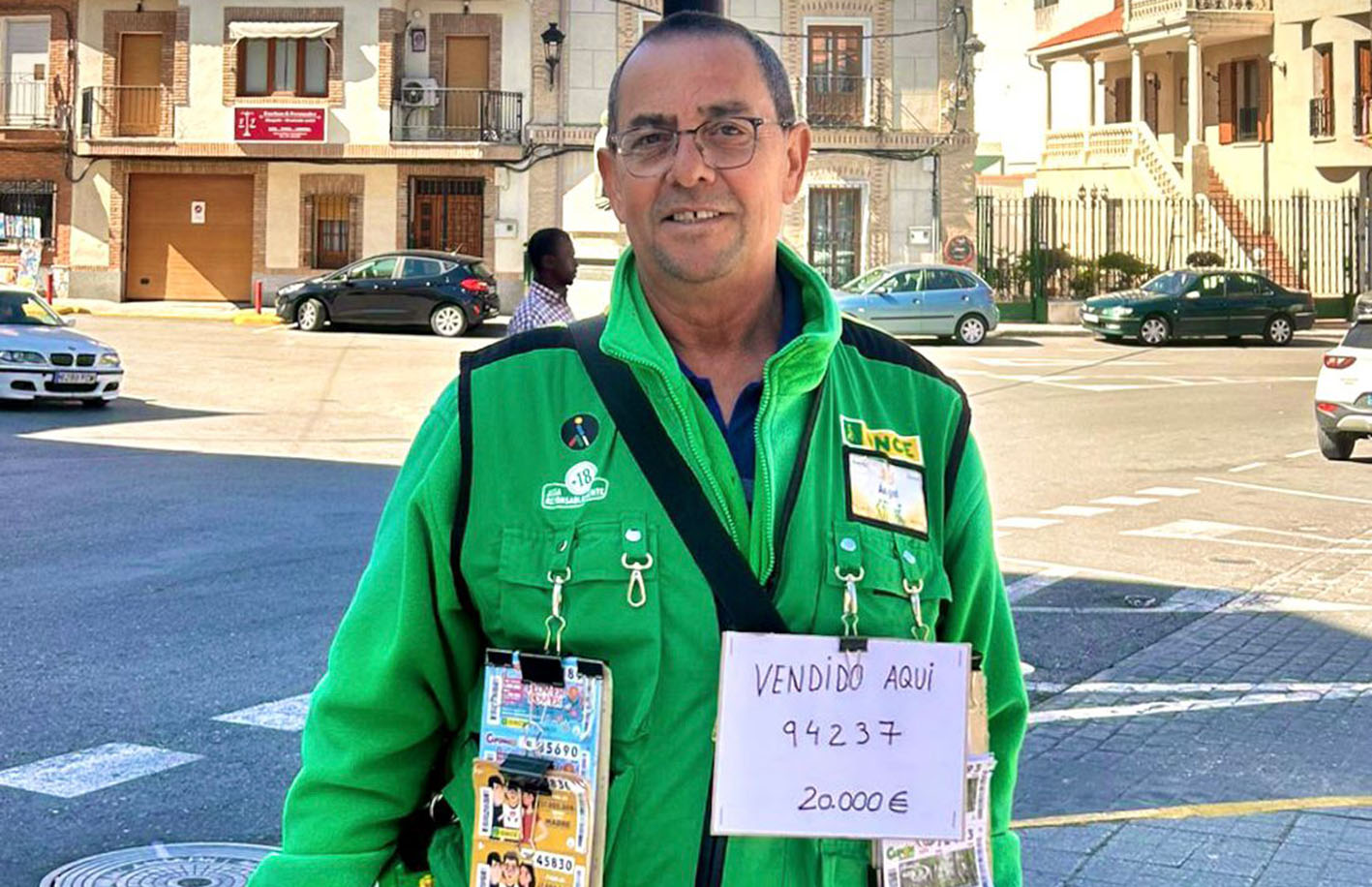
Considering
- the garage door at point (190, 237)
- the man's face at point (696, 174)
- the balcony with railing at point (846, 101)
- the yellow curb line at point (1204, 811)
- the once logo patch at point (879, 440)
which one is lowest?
the yellow curb line at point (1204, 811)

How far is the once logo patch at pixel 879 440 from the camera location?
2527 mm

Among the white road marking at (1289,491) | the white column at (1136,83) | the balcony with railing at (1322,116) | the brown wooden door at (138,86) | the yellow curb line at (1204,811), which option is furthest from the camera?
the white column at (1136,83)

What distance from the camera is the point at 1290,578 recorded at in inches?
441

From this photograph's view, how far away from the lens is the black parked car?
33219 mm

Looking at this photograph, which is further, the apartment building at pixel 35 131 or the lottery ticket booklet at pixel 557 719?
the apartment building at pixel 35 131

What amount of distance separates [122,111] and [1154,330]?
76.9ft

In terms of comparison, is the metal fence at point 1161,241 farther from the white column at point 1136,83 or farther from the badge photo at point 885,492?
the badge photo at point 885,492

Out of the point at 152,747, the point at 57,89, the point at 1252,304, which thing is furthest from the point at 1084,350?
the point at 152,747

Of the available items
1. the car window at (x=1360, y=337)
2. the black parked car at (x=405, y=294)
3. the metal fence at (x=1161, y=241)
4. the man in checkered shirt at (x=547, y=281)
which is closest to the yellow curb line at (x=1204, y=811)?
the man in checkered shirt at (x=547, y=281)

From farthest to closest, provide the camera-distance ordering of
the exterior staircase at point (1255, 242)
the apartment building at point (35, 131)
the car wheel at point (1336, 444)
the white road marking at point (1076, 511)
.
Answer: the exterior staircase at point (1255, 242), the apartment building at point (35, 131), the car wheel at point (1336, 444), the white road marking at point (1076, 511)

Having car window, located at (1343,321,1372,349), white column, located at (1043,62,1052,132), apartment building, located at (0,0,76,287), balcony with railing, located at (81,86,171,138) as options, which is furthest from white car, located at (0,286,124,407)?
white column, located at (1043,62,1052,132)

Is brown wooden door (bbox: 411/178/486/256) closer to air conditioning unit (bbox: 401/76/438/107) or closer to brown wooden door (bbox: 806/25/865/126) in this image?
air conditioning unit (bbox: 401/76/438/107)

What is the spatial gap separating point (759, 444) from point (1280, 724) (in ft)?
18.0

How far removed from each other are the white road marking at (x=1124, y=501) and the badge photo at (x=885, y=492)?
12.4 meters
